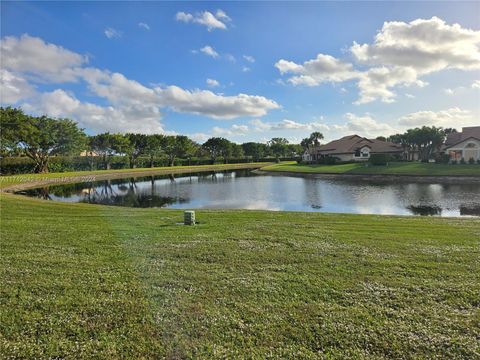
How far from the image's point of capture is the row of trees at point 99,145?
1612 inches

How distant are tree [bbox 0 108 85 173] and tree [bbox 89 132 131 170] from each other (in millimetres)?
9978

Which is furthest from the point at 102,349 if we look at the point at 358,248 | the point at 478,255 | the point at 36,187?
the point at 36,187

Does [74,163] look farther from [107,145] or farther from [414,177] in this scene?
[414,177]

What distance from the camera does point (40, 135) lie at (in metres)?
45.4

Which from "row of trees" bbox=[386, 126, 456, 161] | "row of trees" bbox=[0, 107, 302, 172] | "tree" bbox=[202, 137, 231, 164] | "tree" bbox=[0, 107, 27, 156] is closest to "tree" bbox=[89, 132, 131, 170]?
"row of trees" bbox=[0, 107, 302, 172]

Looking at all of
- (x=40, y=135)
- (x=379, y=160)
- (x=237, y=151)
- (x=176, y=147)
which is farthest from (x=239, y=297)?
(x=237, y=151)

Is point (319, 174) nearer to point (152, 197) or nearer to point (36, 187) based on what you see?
point (152, 197)

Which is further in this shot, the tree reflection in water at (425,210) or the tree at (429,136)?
the tree at (429,136)

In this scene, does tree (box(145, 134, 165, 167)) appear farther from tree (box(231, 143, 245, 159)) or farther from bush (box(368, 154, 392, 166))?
bush (box(368, 154, 392, 166))

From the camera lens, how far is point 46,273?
5629mm

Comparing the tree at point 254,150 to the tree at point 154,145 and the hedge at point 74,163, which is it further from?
the tree at point 154,145

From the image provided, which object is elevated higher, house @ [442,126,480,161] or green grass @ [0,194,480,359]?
house @ [442,126,480,161]

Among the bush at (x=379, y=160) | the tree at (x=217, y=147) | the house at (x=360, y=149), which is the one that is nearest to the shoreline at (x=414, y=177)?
the bush at (x=379, y=160)

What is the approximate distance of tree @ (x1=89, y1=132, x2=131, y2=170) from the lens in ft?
211
